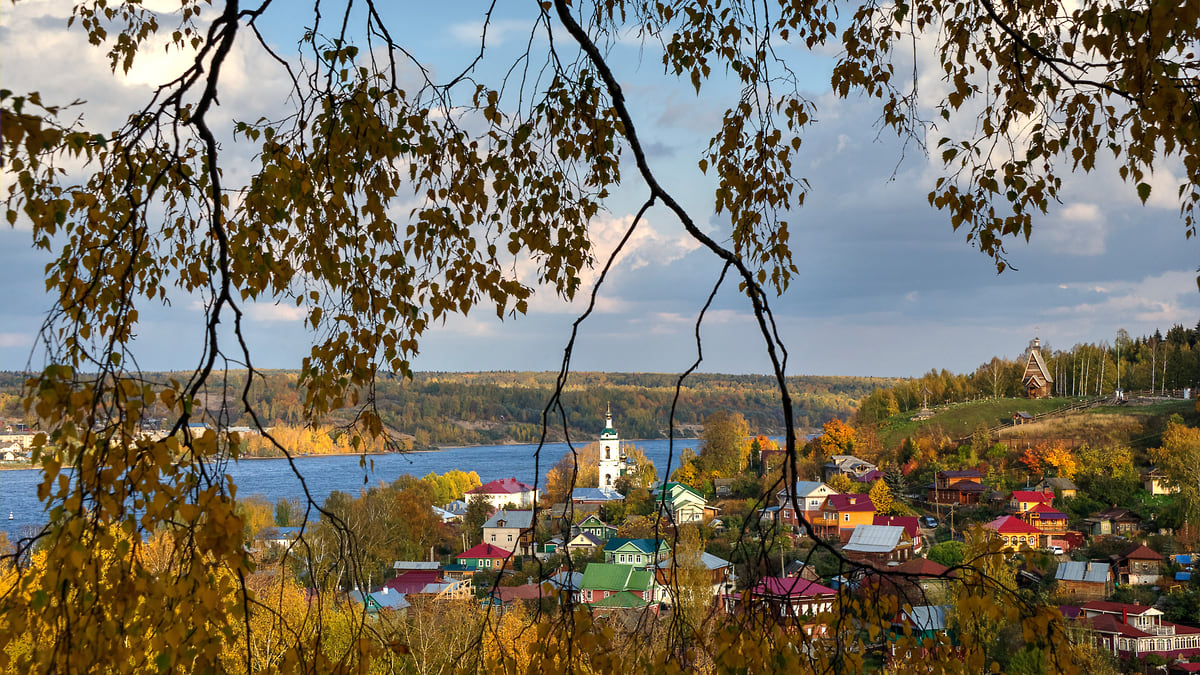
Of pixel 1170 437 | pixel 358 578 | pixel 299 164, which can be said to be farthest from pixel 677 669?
pixel 1170 437

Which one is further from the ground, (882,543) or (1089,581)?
(882,543)

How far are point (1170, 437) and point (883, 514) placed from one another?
8620 mm

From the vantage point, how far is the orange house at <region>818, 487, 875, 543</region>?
2406 centimetres

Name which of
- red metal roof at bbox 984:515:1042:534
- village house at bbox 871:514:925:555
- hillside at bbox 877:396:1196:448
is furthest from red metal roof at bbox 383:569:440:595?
hillside at bbox 877:396:1196:448

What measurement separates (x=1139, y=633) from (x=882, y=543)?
629 centimetres

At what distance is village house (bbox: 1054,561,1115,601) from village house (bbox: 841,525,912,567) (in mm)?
3515

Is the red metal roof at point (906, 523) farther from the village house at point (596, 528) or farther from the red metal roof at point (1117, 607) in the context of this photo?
the village house at point (596, 528)

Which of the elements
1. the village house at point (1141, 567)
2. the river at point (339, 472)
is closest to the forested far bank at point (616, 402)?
the river at point (339, 472)

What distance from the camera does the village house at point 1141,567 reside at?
745 inches

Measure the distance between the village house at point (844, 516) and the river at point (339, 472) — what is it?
5539 mm

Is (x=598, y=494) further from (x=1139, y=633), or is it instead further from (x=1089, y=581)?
(x=1139, y=633)

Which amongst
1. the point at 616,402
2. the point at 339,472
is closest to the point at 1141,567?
the point at 616,402

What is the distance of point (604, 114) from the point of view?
281 cm

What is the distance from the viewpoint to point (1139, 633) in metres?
15.4
